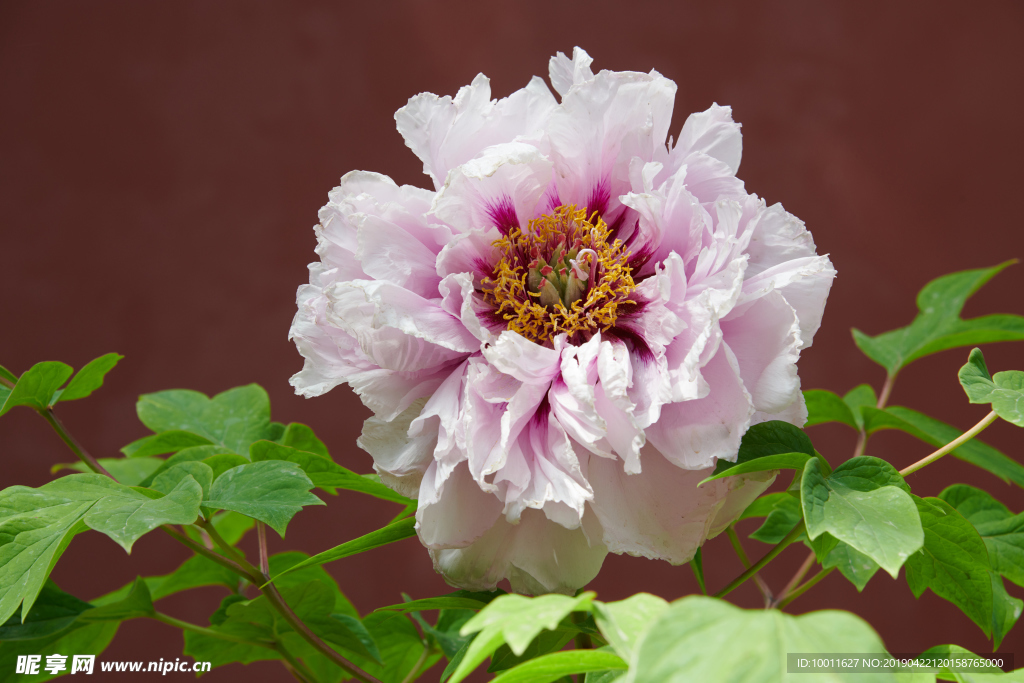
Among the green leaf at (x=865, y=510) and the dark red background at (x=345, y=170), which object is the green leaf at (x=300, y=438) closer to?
the green leaf at (x=865, y=510)

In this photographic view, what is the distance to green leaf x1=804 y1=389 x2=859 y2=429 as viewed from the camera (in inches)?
20.5

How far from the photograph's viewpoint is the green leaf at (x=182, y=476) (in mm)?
382

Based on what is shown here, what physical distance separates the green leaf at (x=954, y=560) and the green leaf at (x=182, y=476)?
0.30 m

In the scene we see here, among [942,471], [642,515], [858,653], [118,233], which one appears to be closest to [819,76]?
[942,471]

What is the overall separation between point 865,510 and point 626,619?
0.11 m

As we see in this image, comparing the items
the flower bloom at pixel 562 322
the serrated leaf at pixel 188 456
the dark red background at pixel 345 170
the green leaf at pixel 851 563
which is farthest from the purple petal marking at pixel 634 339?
the dark red background at pixel 345 170

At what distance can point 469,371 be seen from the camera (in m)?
0.35

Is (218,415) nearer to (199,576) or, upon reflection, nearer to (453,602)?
(199,576)

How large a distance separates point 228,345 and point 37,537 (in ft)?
3.38

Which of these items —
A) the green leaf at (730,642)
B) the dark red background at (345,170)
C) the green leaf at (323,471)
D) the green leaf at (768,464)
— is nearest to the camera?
the green leaf at (730,642)

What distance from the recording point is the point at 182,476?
0.39m

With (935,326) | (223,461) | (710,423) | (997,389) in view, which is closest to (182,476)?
(223,461)

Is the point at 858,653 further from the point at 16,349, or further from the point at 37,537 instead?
the point at 16,349

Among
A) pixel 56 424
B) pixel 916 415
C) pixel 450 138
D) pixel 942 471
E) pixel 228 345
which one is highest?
pixel 450 138
